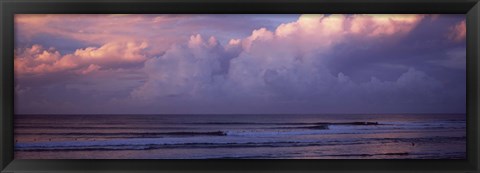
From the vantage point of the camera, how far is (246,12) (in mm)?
3072

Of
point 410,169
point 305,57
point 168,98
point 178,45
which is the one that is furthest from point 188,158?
point 410,169

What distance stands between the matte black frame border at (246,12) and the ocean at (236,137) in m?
0.13

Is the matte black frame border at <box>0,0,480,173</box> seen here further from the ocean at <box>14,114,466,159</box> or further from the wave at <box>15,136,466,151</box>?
the wave at <box>15,136,466,151</box>

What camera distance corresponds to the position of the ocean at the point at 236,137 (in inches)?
129

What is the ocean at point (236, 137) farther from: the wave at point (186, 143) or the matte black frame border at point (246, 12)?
the matte black frame border at point (246, 12)

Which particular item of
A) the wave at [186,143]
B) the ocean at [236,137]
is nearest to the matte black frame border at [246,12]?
the ocean at [236,137]

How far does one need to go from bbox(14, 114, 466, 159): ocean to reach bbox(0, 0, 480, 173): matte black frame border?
0.13m

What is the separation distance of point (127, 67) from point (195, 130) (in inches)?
24.1

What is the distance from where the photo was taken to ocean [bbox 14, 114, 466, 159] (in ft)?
10.7

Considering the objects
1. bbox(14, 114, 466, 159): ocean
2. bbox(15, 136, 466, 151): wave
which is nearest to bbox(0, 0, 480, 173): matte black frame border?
bbox(14, 114, 466, 159): ocean

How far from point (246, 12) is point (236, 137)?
873 millimetres

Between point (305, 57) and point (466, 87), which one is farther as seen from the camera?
point (305, 57)

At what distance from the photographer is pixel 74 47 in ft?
11.1

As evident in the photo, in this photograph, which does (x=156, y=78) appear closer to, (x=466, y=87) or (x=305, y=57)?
(x=305, y=57)
